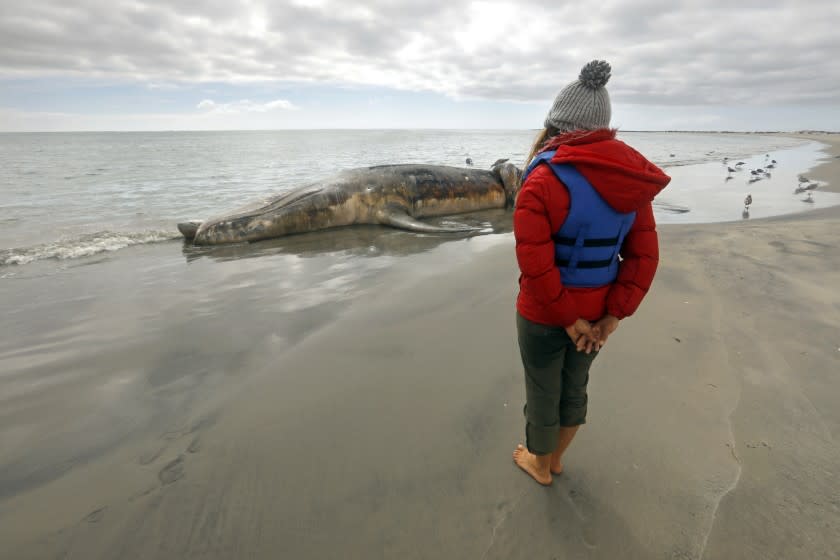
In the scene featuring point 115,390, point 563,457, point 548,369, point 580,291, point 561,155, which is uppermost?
point 561,155

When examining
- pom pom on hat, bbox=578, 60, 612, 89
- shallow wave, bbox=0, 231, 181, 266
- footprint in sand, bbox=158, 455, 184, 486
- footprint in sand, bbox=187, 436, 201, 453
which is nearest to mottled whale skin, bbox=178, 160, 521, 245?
shallow wave, bbox=0, 231, 181, 266

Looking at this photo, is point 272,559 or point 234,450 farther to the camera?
point 234,450

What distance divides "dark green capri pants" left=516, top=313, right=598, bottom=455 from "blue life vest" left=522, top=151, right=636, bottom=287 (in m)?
0.28

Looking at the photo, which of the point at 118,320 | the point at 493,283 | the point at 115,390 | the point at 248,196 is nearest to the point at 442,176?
the point at 493,283

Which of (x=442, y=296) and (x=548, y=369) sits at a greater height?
(x=548, y=369)

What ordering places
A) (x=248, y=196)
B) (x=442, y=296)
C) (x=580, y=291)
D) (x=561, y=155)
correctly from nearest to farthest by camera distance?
(x=561, y=155) → (x=580, y=291) → (x=442, y=296) → (x=248, y=196)

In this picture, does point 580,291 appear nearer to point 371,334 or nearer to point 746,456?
point 746,456

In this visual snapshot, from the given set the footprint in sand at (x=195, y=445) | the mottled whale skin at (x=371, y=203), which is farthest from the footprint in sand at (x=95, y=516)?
the mottled whale skin at (x=371, y=203)

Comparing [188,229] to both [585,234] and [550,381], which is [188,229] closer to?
[550,381]

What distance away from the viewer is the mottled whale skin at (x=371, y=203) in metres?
6.78

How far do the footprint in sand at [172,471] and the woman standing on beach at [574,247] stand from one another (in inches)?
71.0

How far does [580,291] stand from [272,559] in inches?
69.0

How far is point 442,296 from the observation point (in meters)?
4.18

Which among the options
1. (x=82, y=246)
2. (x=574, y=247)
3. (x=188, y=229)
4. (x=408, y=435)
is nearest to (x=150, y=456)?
(x=408, y=435)
